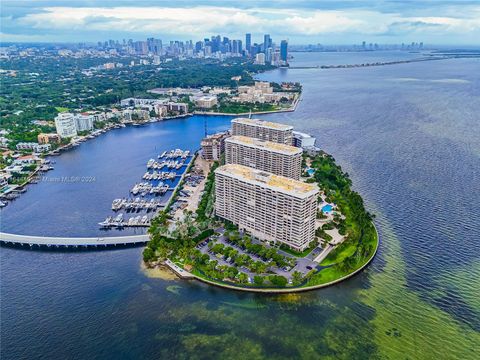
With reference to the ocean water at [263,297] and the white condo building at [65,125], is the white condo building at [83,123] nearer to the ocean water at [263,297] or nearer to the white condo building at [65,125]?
the white condo building at [65,125]

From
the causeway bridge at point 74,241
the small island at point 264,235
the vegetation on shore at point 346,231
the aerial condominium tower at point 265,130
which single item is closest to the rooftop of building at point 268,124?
the aerial condominium tower at point 265,130

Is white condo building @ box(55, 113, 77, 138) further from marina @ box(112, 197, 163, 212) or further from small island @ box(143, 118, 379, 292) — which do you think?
small island @ box(143, 118, 379, 292)

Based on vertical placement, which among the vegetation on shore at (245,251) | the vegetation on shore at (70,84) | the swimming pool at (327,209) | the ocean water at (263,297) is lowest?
the ocean water at (263,297)

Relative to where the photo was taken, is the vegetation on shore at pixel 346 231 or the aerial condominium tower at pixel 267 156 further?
the aerial condominium tower at pixel 267 156

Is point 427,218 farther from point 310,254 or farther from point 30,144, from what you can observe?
point 30,144

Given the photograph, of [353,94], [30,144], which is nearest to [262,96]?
[353,94]

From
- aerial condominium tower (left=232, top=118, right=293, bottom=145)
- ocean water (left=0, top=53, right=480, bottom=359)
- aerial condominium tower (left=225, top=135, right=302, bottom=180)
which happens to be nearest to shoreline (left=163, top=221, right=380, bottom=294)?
ocean water (left=0, top=53, right=480, bottom=359)

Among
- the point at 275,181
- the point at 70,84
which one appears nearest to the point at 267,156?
the point at 275,181
